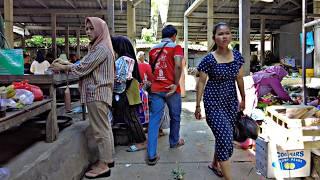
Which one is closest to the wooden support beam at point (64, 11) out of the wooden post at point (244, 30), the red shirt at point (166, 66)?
the wooden post at point (244, 30)

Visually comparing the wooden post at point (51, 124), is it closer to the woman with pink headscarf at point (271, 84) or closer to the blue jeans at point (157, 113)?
the blue jeans at point (157, 113)

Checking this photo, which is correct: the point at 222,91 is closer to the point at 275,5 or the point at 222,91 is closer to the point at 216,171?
the point at 216,171

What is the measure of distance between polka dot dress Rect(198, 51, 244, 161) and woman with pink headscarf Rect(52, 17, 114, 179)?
1.06 metres

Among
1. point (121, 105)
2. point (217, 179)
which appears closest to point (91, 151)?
point (121, 105)

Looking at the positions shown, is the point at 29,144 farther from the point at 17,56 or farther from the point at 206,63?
the point at 206,63

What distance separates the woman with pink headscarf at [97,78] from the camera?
3574 millimetres

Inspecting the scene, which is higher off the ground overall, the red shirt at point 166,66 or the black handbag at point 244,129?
the red shirt at point 166,66

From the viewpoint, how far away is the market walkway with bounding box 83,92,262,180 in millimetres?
3832

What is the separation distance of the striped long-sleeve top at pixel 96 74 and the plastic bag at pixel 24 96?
531 millimetres

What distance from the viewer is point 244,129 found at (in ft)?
11.2

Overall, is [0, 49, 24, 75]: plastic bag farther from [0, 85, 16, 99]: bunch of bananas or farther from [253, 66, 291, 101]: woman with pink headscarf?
[253, 66, 291, 101]: woman with pink headscarf

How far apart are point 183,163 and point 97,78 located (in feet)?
5.22

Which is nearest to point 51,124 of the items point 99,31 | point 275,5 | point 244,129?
point 99,31

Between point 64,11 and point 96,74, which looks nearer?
point 96,74
